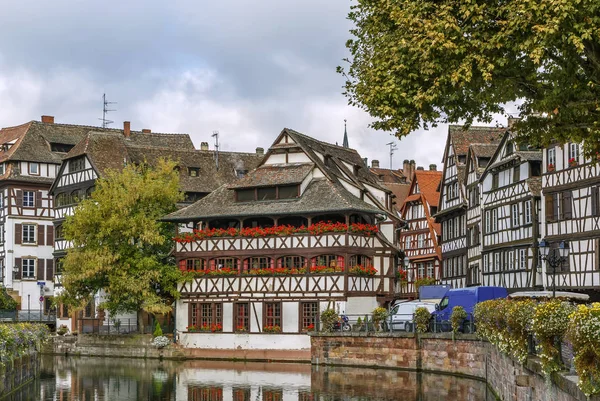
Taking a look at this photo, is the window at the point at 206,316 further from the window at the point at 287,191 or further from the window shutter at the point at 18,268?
the window shutter at the point at 18,268

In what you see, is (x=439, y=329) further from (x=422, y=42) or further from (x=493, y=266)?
(x=422, y=42)

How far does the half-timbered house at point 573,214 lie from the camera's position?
46.3 metres

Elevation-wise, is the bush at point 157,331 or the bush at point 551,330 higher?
the bush at point 551,330

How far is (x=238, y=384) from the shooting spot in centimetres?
4200

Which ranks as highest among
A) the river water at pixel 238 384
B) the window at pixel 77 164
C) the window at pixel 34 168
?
the window at pixel 34 168

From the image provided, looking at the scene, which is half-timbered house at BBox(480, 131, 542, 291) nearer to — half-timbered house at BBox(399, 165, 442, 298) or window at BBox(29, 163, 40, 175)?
half-timbered house at BBox(399, 165, 442, 298)

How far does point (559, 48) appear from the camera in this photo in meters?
22.1

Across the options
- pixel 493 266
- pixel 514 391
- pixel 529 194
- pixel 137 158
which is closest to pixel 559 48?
pixel 514 391

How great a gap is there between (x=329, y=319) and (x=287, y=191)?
29.9 ft

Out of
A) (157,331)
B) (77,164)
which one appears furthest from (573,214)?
(77,164)

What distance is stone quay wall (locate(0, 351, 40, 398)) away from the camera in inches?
1289

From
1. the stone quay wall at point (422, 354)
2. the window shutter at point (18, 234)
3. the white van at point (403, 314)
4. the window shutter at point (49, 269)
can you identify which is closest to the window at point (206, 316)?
the stone quay wall at point (422, 354)

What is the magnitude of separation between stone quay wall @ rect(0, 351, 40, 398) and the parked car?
17.1 metres

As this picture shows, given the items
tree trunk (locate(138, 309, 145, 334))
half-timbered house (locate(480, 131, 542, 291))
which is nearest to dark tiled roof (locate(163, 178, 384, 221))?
tree trunk (locate(138, 309, 145, 334))
